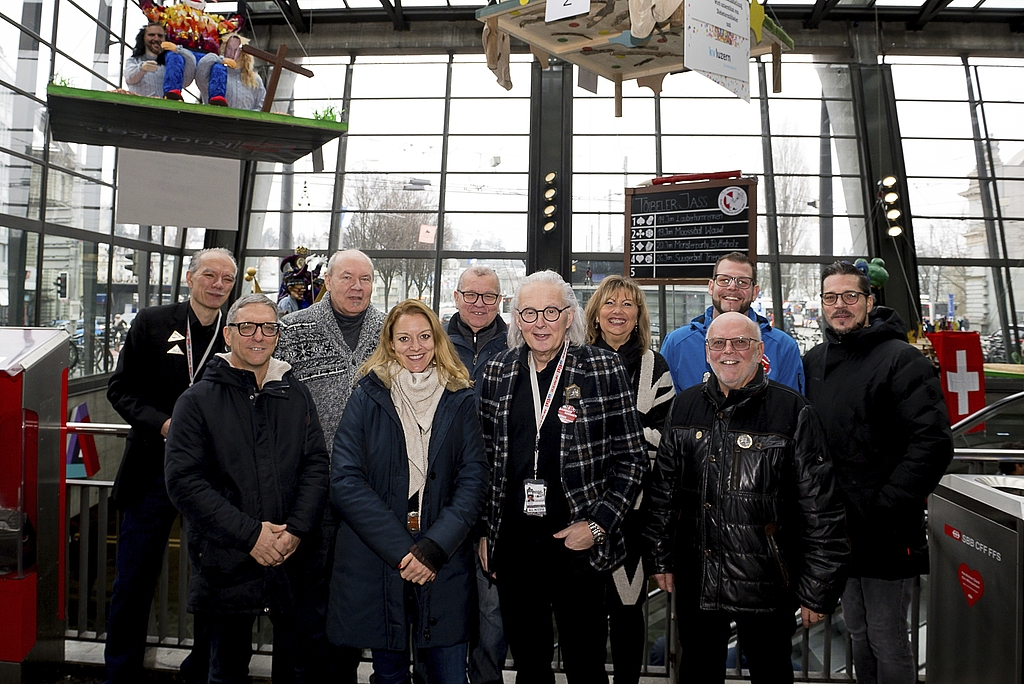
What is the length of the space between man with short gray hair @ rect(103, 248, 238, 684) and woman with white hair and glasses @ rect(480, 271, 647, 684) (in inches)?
48.7

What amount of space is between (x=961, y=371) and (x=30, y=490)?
25.6 ft

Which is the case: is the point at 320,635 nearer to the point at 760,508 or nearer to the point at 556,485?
the point at 556,485

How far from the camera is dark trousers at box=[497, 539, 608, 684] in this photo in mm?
2062

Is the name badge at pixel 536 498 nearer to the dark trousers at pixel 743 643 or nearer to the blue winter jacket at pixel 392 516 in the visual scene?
the blue winter jacket at pixel 392 516

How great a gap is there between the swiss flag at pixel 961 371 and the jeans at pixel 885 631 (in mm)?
5569

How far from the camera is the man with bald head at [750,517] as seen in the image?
76.8 inches

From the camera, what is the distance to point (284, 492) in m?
2.15

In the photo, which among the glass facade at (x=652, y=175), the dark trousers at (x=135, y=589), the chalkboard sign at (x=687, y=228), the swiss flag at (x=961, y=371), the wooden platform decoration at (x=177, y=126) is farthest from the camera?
the glass facade at (x=652, y=175)

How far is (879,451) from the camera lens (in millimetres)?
2299

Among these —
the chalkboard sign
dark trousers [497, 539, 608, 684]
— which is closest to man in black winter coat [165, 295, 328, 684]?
→ dark trousers [497, 539, 608, 684]

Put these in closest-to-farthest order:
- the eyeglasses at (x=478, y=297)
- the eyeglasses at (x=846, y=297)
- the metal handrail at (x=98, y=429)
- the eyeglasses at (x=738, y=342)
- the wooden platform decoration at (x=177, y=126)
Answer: the eyeglasses at (x=738, y=342), the eyeglasses at (x=846, y=297), the eyeglasses at (x=478, y=297), the metal handrail at (x=98, y=429), the wooden platform decoration at (x=177, y=126)

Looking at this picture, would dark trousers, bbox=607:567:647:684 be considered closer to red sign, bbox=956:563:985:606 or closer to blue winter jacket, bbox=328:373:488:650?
blue winter jacket, bbox=328:373:488:650

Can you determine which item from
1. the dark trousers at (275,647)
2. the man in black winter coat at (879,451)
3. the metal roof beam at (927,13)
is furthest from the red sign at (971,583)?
the metal roof beam at (927,13)

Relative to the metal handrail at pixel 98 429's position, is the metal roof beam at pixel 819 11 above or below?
above
